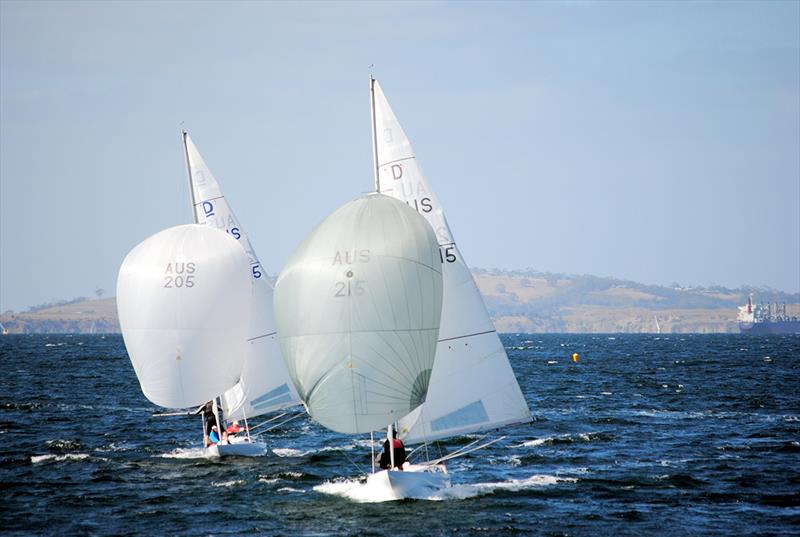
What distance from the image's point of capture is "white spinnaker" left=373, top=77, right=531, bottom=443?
1341 inches

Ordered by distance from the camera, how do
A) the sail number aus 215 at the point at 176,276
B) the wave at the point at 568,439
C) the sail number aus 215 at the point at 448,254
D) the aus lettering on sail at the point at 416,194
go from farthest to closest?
the wave at the point at 568,439 → the sail number aus 215 at the point at 176,276 → the aus lettering on sail at the point at 416,194 → the sail number aus 215 at the point at 448,254

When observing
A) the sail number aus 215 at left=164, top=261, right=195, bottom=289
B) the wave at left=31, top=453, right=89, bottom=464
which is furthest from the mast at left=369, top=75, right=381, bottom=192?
the wave at left=31, top=453, right=89, bottom=464

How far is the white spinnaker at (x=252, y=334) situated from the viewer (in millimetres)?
44969

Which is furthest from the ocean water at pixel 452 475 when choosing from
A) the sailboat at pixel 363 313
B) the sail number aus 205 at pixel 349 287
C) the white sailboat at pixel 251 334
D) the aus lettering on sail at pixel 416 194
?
the aus lettering on sail at pixel 416 194

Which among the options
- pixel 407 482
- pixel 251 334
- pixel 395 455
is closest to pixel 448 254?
pixel 395 455

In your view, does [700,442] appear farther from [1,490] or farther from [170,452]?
[1,490]

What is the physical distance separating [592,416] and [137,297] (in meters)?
33.4

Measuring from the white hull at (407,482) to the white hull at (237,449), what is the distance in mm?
11930

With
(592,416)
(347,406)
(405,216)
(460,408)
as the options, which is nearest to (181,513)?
(347,406)

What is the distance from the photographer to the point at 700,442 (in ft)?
169

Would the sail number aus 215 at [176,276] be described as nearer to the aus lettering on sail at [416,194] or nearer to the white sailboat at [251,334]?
the white sailboat at [251,334]

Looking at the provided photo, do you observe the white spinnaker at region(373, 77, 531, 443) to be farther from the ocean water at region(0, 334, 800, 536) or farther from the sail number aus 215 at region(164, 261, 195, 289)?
the sail number aus 215 at region(164, 261, 195, 289)

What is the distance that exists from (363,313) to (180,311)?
481 inches

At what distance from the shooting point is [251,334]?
44531 mm
